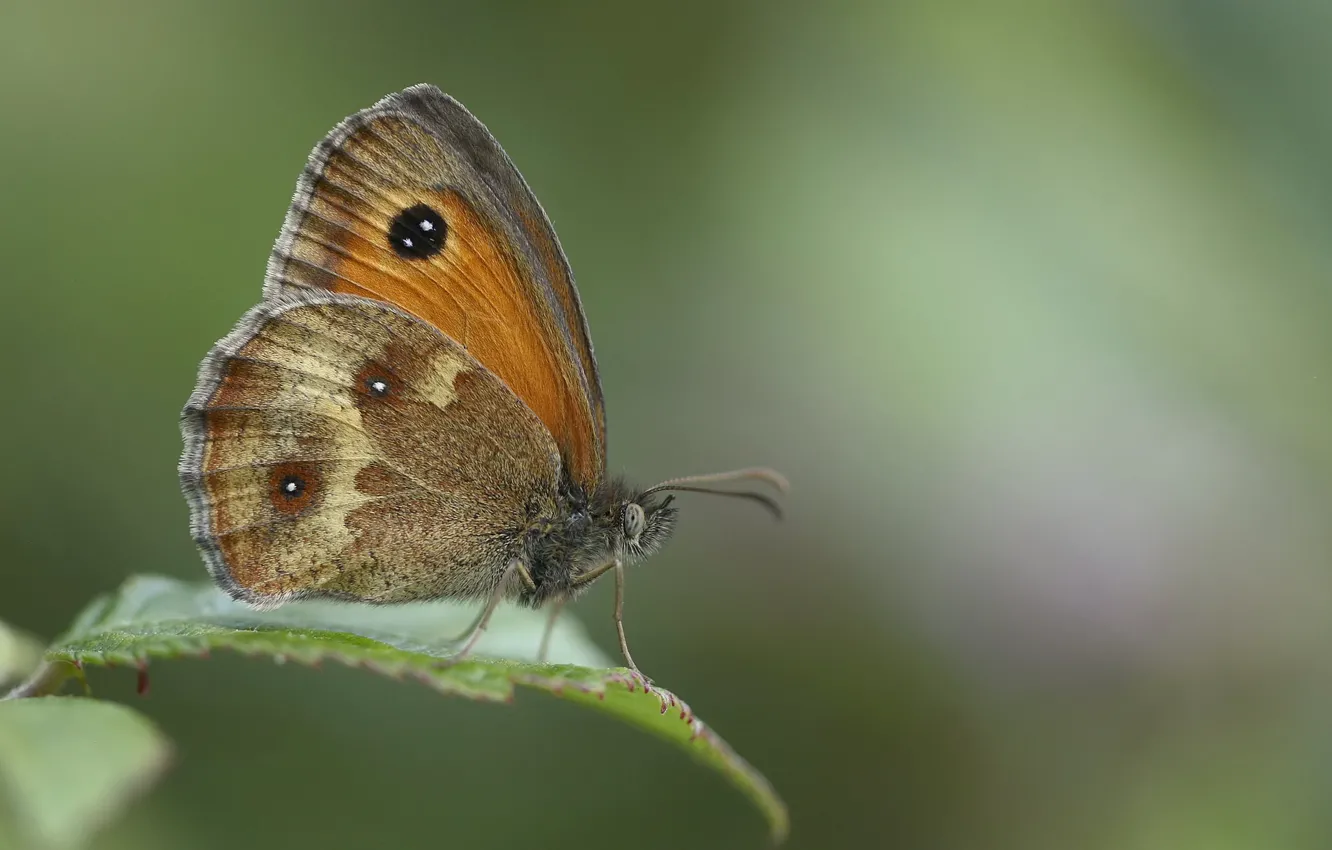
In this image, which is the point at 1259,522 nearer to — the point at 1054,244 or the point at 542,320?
the point at 1054,244

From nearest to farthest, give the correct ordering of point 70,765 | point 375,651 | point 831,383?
1. point 70,765
2. point 375,651
3. point 831,383

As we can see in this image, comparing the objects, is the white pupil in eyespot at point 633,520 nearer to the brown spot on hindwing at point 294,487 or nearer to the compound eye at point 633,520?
the compound eye at point 633,520

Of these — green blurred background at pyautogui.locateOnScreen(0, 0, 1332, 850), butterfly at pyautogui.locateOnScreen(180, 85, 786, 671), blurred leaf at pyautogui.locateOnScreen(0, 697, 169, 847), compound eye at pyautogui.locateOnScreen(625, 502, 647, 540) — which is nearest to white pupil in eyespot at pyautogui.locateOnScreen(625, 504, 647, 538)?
compound eye at pyautogui.locateOnScreen(625, 502, 647, 540)

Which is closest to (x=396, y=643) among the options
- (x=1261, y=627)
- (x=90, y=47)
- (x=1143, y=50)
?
(x=90, y=47)

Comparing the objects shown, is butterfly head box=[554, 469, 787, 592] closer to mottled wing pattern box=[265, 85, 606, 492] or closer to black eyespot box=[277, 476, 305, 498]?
mottled wing pattern box=[265, 85, 606, 492]

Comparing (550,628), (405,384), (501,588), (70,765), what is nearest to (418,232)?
(405,384)

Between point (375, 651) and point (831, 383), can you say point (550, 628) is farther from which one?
point (831, 383)
